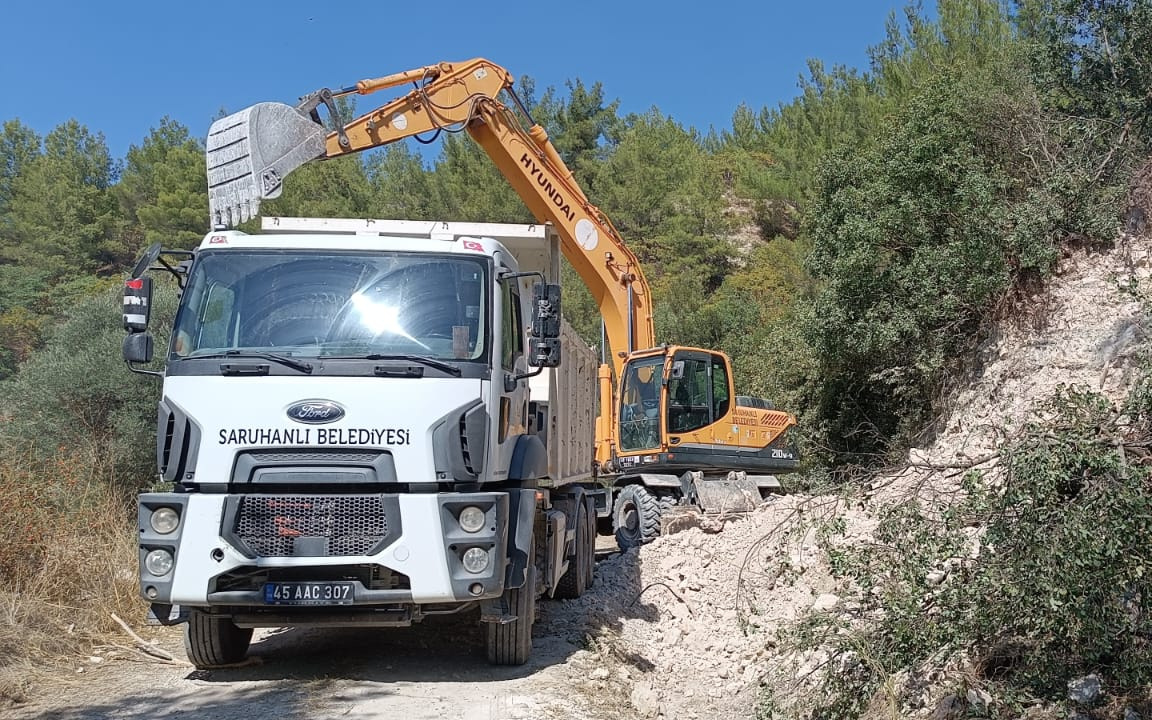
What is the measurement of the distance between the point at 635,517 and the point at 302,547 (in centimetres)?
853

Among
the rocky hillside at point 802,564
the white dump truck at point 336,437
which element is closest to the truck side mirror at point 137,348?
the white dump truck at point 336,437

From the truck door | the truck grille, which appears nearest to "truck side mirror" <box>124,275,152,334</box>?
the truck grille

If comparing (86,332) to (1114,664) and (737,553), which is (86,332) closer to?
(737,553)

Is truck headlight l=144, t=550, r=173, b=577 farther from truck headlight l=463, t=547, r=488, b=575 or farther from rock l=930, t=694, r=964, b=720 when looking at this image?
rock l=930, t=694, r=964, b=720

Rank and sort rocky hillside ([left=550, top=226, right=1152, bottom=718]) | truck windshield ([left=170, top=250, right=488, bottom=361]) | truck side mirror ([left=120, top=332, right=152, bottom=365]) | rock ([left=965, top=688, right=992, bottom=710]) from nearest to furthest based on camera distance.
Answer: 1. rock ([left=965, top=688, right=992, bottom=710])
2. rocky hillside ([left=550, top=226, right=1152, bottom=718])
3. truck windshield ([left=170, top=250, right=488, bottom=361])
4. truck side mirror ([left=120, top=332, right=152, bottom=365])

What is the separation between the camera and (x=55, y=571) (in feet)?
27.9

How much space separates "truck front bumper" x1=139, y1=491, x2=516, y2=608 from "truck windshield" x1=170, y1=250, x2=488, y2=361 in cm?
99

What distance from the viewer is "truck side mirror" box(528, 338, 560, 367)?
6879 mm

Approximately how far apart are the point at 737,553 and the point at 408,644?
14.3 ft

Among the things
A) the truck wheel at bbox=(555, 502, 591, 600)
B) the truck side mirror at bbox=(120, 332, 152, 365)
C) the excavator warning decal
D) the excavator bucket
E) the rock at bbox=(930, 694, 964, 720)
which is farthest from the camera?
the excavator warning decal

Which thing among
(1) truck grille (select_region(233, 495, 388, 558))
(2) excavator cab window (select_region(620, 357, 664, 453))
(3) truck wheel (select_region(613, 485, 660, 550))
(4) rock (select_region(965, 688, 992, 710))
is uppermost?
(2) excavator cab window (select_region(620, 357, 664, 453))

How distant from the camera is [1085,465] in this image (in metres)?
5.15

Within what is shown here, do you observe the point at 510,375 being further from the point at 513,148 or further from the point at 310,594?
the point at 513,148

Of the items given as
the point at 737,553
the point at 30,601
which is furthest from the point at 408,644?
the point at 737,553
